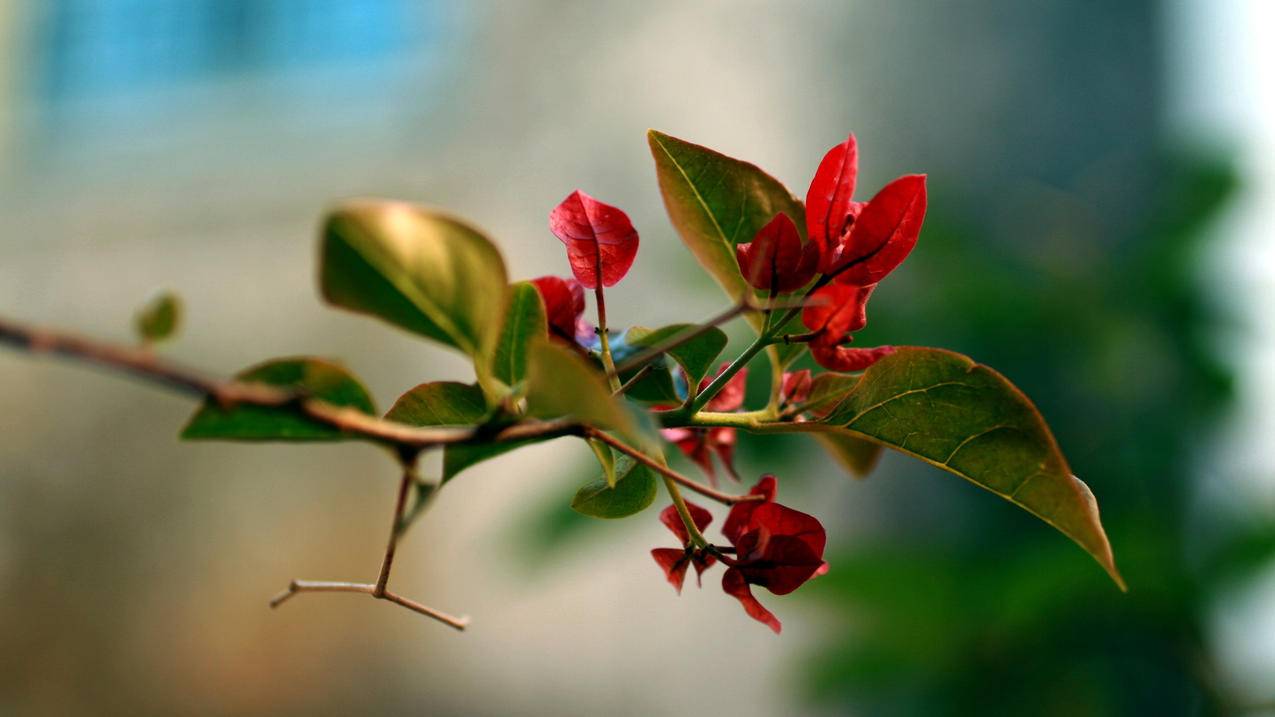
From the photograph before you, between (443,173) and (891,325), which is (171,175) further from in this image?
(891,325)

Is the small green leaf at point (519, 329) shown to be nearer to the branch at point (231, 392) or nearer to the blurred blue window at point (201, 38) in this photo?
the branch at point (231, 392)

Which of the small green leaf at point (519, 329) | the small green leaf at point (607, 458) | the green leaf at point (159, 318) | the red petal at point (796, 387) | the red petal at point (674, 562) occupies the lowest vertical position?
the red petal at point (674, 562)

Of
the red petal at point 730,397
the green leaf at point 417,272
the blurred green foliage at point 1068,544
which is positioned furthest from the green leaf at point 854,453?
the blurred green foliage at point 1068,544

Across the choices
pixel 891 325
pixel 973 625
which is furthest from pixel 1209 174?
pixel 973 625

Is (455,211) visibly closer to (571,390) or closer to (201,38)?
(201,38)

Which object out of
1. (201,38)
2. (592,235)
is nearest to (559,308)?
(592,235)

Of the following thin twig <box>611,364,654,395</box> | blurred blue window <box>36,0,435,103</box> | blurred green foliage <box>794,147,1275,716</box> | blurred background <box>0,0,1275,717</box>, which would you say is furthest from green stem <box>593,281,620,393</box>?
blurred blue window <box>36,0,435,103</box>
